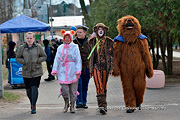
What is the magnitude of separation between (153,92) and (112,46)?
11.2 ft

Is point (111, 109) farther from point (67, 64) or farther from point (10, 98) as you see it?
point (10, 98)

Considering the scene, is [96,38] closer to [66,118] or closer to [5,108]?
[66,118]

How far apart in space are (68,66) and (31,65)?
813 mm

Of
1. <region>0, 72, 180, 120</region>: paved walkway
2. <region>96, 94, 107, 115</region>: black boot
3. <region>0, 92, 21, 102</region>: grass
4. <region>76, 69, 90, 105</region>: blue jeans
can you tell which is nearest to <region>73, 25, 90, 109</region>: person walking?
<region>76, 69, 90, 105</region>: blue jeans

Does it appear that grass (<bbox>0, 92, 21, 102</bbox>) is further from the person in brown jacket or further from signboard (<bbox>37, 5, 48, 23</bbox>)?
signboard (<bbox>37, 5, 48, 23</bbox>)

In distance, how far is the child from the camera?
6898 mm

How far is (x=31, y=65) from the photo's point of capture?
22.9ft

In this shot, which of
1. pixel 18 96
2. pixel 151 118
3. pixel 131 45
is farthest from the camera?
pixel 18 96

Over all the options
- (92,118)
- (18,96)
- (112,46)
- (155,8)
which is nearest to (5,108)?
(18,96)

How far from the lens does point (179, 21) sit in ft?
34.4

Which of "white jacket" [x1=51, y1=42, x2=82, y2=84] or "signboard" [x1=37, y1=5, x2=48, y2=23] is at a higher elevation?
"signboard" [x1=37, y1=5, x2=48, y2=23]

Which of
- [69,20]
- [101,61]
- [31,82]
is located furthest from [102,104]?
[69,20]

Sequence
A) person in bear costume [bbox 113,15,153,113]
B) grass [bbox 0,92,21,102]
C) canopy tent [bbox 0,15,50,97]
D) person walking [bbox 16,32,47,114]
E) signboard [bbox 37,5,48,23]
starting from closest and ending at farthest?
person in bear costume [bbox 113,15,153,113] < person walking [bbox 16,32,47,114] < grass [bbox 0,92,21,102] < canopy tent [bbox 0,15,50,97] < signboard [bbox 37,5,48,23]

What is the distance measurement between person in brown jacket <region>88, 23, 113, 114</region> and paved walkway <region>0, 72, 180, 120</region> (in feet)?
1.53
